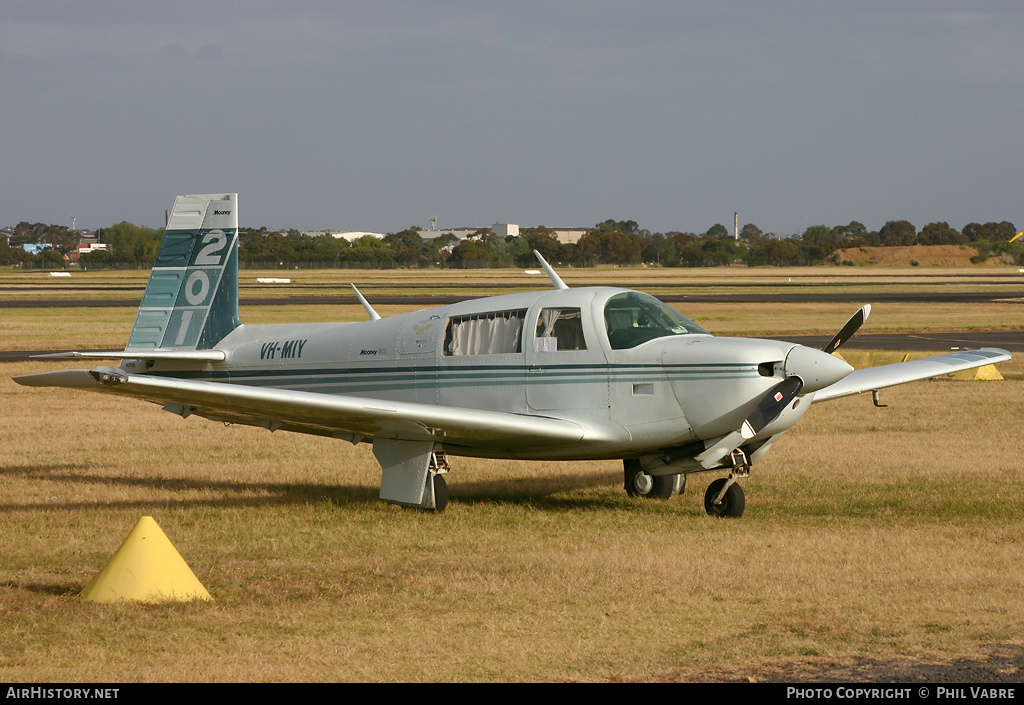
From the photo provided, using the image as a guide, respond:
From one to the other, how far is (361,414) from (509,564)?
7.37 feet

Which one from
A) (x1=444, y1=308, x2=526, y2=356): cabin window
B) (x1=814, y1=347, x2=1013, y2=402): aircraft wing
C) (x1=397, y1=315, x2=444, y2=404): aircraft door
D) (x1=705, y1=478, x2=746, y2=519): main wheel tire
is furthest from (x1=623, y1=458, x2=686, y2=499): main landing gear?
(x1=397, y1=315, x2=444, y2=404): aircraft door

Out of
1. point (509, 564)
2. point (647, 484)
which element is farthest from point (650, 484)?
point (509, 564)

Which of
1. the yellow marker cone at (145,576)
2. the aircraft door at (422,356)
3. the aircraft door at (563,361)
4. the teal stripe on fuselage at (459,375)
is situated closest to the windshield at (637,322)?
the aircraft door at (563,361)

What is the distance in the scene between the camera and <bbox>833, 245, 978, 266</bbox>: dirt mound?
183 meters

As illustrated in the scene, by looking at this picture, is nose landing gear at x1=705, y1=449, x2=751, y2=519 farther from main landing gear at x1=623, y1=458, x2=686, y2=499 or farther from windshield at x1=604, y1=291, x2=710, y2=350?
windshield at x1=604, y1=291, x2=710, y2=350

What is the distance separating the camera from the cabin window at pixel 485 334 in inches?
458

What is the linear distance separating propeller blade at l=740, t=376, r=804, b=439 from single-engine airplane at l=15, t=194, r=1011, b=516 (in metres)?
0.01

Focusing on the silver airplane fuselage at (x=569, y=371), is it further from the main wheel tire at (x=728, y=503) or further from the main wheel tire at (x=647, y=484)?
the main wheel tire at (x=647, y=484)

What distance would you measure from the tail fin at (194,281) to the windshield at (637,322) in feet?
16.0

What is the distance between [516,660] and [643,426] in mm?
4553

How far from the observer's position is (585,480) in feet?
45.2

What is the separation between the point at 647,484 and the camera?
12.4 m

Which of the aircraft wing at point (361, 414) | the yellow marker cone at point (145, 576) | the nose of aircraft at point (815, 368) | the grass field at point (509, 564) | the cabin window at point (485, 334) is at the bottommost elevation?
the grass field at point (509, 564)
